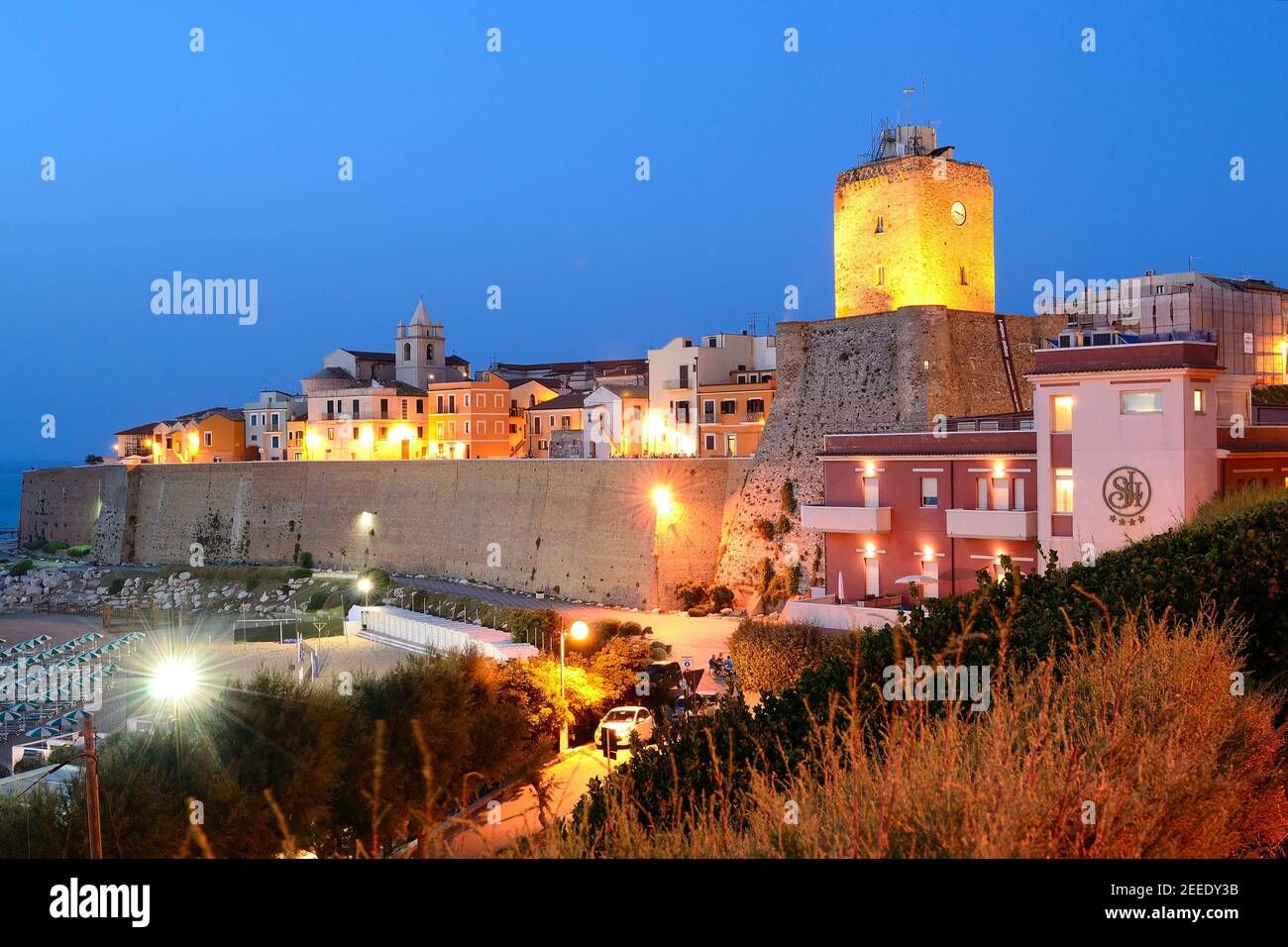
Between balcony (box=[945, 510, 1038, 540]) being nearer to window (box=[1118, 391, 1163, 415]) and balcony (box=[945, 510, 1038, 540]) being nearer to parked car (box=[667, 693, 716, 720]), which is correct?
window (box=[1118, 391, 1163, 415])

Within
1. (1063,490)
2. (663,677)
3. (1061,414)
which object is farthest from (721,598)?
(1061,414)

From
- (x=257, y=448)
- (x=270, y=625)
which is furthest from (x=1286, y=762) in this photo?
(x=257, y=448)

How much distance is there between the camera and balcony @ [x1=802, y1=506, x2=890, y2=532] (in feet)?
81.5

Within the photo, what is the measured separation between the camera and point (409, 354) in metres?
59.2

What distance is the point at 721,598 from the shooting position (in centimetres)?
3156

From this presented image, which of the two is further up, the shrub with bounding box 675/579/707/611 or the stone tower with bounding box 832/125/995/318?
the stone tower with bounding box 832/125/995/318

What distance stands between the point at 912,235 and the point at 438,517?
2016 cm

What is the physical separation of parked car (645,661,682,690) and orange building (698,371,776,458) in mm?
17519

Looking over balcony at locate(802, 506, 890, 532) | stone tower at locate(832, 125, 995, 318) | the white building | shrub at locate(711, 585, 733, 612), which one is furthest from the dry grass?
the white building

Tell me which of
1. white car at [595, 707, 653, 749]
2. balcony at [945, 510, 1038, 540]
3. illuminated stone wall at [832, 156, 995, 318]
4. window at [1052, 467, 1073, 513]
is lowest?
white car at [595, 707, 653, 749]

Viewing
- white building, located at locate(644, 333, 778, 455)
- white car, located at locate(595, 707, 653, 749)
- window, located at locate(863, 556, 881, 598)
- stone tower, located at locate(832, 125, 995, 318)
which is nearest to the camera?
white car, located at locate(595, 707, 653, 749)

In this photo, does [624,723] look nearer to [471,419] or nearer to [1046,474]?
[1046,474]

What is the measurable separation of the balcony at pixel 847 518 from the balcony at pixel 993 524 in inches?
66.1

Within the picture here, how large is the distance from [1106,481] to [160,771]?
15.6 m
